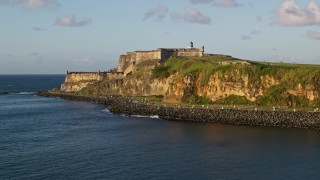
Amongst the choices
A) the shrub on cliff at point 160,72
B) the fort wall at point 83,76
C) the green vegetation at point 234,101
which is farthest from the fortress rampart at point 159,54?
the green vegetation at point 234,101

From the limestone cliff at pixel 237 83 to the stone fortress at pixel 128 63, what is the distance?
650 inches

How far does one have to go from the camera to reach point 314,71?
73125 mm

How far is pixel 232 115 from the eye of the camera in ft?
226

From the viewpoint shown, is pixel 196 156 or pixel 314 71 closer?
pixel 196 156

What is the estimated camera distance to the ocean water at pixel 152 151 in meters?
39.4

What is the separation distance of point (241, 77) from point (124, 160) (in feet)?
134

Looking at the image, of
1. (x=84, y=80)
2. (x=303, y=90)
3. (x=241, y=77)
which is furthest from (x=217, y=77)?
(x=84, y=80)

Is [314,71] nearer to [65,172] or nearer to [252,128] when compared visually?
[252,128]

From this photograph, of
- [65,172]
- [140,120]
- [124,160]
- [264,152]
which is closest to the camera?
[65,172]

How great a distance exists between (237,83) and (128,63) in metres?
62.4

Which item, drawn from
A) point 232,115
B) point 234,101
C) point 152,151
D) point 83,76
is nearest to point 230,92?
point 234,101

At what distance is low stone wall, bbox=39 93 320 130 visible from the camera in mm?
62375

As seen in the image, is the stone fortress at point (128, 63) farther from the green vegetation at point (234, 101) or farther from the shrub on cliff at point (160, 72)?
the green vegetation at point (234, 101)

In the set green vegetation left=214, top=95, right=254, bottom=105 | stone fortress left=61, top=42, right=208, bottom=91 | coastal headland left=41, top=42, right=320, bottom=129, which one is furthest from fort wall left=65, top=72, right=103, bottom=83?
green vegetation left=214, top=95, right=254, bottom=105
